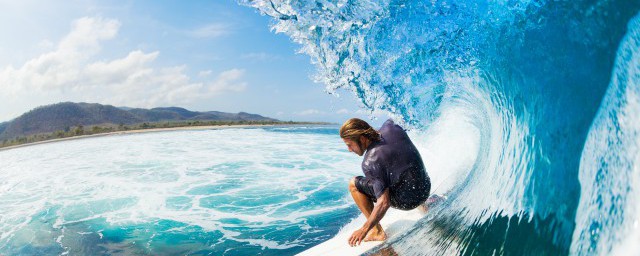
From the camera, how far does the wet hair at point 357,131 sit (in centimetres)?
275

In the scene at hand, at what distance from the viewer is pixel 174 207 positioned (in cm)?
633

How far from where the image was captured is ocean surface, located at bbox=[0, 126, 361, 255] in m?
4.58

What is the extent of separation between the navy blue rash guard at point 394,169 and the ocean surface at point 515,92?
1.16ft

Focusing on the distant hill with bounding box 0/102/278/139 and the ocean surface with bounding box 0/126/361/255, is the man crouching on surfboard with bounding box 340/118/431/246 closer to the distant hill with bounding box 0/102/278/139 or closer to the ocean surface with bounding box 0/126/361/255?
the ocean surface with bounding box 0/126/361/255

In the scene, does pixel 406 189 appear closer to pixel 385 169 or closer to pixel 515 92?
pixel 385 169

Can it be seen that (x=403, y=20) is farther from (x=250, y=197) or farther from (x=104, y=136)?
(x=104, y=136)

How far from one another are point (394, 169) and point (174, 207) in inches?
192

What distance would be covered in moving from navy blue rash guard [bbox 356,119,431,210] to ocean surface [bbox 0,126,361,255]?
1.73 meters

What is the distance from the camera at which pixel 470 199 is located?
3152 millimetres

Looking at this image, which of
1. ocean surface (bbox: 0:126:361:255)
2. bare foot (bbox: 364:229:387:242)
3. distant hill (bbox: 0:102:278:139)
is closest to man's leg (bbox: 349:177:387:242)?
bare foot (bbox: 364:229:387:242)

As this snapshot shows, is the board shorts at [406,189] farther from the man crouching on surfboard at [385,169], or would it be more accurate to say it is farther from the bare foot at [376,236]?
the bare foot at [376,236]

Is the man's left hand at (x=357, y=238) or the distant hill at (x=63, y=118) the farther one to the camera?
the distant hill at (x=63, y=118)

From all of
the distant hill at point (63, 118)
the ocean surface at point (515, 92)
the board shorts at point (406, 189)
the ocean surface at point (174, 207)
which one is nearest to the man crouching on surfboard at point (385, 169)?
the board shorts at point (406, 189)

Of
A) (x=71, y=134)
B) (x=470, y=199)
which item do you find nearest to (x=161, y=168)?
(x=470, y=199)
